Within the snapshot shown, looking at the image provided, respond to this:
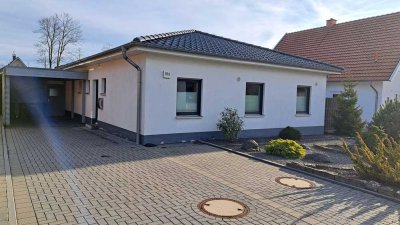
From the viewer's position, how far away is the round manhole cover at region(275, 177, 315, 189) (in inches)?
255

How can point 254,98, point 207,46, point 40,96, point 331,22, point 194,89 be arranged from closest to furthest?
point 194,89 → point 207,46 → point 254,98 → point 40,96 → point 331,22

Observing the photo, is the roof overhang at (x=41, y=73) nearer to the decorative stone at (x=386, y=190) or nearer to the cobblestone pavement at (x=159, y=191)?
the cobblestone pavement at (x=159, y=191)

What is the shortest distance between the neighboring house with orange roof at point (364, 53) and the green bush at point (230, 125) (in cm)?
881

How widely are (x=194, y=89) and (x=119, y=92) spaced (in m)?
3.02

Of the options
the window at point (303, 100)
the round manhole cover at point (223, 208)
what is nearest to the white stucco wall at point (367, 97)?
the window at point (303, 100)

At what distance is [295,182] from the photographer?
671 cm

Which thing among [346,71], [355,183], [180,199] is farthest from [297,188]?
[346,71]

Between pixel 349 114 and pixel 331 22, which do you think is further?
pixel 331 22

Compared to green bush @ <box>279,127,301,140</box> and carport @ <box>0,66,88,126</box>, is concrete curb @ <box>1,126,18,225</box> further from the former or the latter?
green bush @ <box>279,127,301,140</box>

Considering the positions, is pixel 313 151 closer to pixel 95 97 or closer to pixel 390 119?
pixel 390 119

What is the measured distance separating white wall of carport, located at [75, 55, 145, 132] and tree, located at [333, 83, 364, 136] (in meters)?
10.2

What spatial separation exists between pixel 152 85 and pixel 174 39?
7.95 feet

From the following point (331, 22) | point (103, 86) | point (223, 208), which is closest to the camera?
point (223, 208)

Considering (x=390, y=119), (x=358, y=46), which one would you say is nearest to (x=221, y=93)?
(x=390, y=119)
